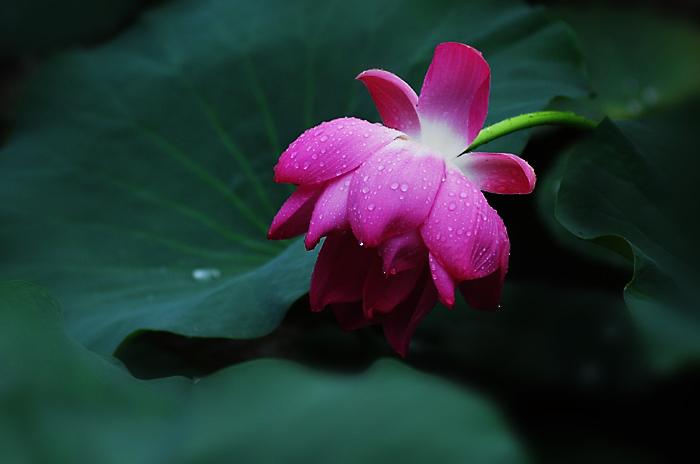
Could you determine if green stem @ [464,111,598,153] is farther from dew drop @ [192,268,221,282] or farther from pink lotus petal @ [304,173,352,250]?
dew drop @ [192,268,221,282]

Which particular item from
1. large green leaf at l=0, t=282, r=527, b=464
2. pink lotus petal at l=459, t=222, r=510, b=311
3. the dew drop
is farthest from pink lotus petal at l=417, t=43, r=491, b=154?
the dew drop

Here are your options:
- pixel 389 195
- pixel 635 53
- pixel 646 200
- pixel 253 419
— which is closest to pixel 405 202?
pixel 389 195

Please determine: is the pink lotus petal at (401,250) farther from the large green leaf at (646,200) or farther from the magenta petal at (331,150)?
the large green leaf at (646,200)

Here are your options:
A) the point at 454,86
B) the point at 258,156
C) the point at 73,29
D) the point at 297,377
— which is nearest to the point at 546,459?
the point at 297,377

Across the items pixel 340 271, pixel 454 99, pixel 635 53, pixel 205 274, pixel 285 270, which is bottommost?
pixel 635 53

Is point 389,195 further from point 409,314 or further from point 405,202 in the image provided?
point 409,314

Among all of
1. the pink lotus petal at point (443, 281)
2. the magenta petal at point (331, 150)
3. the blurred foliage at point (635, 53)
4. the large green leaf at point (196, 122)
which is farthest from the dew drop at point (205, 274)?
the blurred foliage at point (635, 53)
